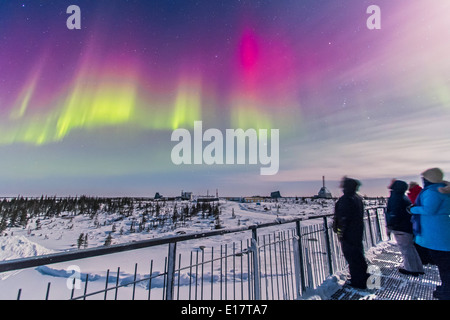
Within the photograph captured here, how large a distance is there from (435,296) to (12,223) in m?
22.5

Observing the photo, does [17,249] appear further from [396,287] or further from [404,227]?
[404,227]

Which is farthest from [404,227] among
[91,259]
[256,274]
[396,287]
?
[91,259]

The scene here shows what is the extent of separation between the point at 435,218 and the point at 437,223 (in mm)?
78

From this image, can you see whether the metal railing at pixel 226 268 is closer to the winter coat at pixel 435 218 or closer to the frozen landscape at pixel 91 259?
the frozen landscape at pixel 91 259

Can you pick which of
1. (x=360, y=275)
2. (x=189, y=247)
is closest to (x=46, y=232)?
(x=189, y=247)

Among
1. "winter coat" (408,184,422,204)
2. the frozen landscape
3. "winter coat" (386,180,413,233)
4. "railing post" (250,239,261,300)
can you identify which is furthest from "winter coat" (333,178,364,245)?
"winter coat" (408,184,422,204)

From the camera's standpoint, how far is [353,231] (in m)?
4.14

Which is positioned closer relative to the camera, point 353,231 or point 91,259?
point 353,231

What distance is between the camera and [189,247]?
33.2 feet

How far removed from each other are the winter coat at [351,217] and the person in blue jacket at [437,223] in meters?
0.89

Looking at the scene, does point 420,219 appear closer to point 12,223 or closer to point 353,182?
point 353,182

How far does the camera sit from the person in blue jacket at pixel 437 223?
11.3 feet

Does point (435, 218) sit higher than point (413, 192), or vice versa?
point (413, 192)
